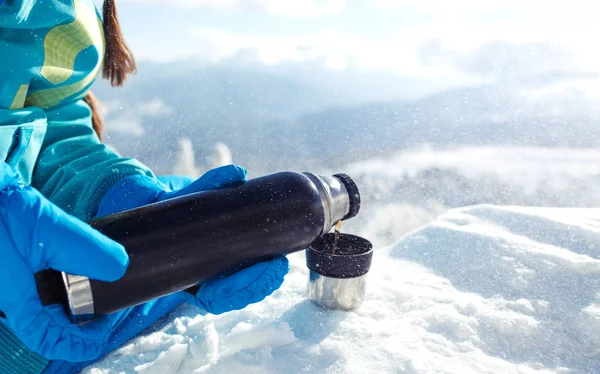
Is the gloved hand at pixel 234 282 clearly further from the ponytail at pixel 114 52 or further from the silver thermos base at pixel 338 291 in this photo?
the ponytail at pixel 114 52

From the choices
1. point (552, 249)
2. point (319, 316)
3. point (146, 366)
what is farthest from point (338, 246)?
point (552, 249)

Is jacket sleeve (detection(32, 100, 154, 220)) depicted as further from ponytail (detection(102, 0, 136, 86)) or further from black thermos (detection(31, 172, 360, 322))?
black thermos (detection(31, 172, 360, 322))

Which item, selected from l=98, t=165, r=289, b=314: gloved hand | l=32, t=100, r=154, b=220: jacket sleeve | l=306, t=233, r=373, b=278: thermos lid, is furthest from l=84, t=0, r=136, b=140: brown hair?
l=306, t=233, r=373, b=278: thermos lid

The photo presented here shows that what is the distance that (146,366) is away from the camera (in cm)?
132

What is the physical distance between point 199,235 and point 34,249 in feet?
1.02

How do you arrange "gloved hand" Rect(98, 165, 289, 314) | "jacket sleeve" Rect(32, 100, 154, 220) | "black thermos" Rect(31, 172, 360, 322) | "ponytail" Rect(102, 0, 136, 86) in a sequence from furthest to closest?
"ponytail" Rect(102, 0, 136, 86) < "jacket sleeve" Rect(32, 100, 154, 220) < "gloved hand" Rect(98, 165, 289, 314) < "black thermos" Rect(31, 172, 360, 322)

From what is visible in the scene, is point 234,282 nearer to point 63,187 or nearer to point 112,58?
point 63,187

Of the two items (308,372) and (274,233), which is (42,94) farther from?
(308,372)

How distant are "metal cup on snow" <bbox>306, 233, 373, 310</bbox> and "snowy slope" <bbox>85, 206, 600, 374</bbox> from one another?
0.12ft

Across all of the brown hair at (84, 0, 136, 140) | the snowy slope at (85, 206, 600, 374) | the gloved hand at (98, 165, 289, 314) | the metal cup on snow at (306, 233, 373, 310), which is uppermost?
the brown hair at (84, 0, 136, 140)

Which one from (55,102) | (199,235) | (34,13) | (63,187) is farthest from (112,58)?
(199,235)

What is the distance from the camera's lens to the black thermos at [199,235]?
952 millimetres

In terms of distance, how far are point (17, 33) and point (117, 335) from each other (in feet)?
3.00

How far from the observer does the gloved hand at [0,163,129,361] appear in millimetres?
832
